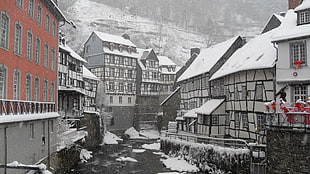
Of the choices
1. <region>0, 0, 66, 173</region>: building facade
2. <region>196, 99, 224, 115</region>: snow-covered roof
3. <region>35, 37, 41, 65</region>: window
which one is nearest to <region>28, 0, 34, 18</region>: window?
<region>0, 0, 66, 173</region>: building facade

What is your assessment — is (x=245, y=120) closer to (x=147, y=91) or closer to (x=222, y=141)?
(x=222, y=141)

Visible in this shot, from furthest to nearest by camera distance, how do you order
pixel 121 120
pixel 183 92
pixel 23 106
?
pixel 121 120, pixel 183 92, pixel 23 106

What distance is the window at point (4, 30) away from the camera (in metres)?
14.1

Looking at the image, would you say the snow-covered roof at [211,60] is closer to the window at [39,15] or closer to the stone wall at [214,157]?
the stone wall at [214,157]

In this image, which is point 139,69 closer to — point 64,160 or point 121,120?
point 121,120

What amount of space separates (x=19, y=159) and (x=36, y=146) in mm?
2972

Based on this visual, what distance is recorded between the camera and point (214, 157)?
2189 cm

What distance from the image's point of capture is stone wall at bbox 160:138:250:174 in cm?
1947

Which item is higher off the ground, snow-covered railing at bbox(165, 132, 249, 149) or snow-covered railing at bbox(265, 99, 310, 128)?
snow-covered railing at bbox(265, 99, 310, 128)

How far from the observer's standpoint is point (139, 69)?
55469mm

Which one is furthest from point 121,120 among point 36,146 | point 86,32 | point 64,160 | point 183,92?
point 86,32

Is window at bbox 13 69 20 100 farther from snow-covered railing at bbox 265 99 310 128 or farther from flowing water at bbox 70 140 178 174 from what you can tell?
snow-covered railing at bbox 265 99 310 128

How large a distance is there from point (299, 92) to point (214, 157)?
24.8 feet

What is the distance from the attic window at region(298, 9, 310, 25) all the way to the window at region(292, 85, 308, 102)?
4.54 metres
